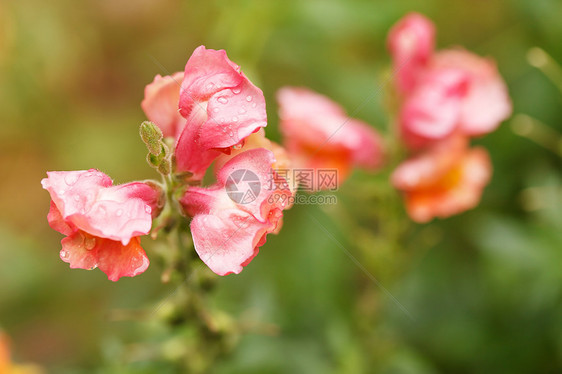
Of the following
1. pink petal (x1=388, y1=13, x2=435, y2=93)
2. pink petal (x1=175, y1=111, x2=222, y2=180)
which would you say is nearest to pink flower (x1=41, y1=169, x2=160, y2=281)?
pink petal (x1=175, y1=111, x2=222, y2=180)

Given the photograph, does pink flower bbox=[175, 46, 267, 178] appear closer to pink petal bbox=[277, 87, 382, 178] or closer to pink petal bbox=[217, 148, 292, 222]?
pink petal bbox=[217, 148, 292, 222]

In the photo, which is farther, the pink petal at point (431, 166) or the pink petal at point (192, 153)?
the pink petal at point (431, 166)

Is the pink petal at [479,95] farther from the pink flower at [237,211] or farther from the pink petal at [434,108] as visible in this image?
the pink flower at [237,211]

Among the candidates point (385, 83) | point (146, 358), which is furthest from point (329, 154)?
point (146, 358)

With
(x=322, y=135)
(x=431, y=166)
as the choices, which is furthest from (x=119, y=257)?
(x=431, y=166)

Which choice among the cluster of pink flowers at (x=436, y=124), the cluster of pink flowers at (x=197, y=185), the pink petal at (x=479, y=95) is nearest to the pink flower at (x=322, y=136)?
the cluster of pink flowers at (x=436, y=124)

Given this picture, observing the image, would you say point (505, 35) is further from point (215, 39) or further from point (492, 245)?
point (215, 39)
